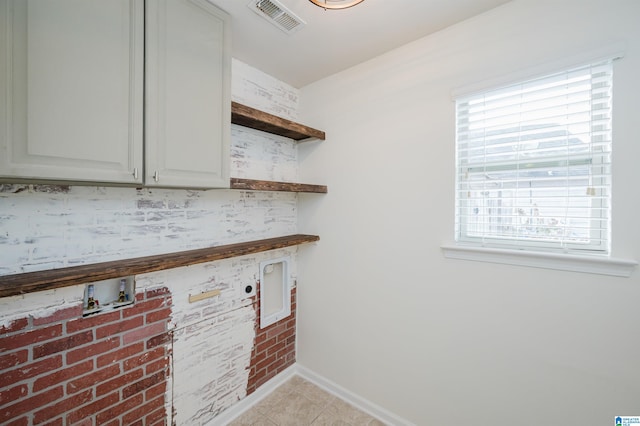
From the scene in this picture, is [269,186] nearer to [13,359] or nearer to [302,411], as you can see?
[13,359]

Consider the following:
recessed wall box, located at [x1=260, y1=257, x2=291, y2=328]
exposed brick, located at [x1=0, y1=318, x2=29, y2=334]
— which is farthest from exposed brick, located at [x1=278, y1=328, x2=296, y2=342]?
exposed brick, located at [x1=0, y1=318, x2=29, y2=334]

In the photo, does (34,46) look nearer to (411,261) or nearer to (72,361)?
(72,361)

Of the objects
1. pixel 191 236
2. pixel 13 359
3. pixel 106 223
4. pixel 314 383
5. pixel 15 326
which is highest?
pixel 106 223

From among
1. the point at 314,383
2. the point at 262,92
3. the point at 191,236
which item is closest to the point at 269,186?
the point at 191,236

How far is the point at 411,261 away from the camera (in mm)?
1771

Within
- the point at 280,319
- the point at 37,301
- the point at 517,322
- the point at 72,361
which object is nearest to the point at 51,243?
the point at 37,301

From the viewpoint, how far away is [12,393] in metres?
1.10

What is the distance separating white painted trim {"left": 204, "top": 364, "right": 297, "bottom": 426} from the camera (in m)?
1.82

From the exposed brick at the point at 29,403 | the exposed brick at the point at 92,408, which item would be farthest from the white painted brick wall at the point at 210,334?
the exposed brick at the point at 29,403

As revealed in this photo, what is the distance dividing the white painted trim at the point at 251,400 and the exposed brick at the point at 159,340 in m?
0.70

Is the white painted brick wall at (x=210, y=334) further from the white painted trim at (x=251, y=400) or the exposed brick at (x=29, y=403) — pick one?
the exposed brick at (x=29, y=403)

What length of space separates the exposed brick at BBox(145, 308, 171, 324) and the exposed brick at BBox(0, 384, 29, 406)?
19.4 inches

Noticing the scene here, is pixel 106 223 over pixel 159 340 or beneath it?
over

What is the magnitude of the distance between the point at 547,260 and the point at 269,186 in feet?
5.42
